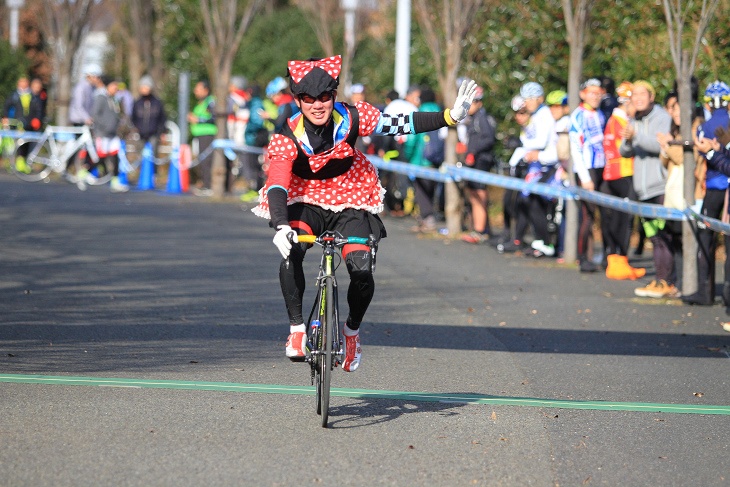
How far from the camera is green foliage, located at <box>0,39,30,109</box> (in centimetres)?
3703

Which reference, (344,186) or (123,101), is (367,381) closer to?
(344,186)

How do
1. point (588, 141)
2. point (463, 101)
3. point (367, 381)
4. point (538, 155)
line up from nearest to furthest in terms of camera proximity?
point (463, 101) < point (367, 381) < point (588, 141) < point (538, 155)

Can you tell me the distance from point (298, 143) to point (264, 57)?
3253 centimetres

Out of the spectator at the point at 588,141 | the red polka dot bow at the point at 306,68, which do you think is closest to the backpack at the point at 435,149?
the spectator at the point at 588,141

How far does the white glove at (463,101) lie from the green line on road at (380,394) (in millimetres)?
1613

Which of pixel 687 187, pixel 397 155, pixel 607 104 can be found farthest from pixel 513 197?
pixel 687 187

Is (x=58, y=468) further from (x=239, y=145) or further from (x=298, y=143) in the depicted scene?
(x=239, y=145)

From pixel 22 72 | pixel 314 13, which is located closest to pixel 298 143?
pixel 314 13

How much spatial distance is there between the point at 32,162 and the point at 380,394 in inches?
833

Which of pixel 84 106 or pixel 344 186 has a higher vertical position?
pixel 344 186

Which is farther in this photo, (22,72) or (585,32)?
(22,72)

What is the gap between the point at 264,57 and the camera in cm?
3928

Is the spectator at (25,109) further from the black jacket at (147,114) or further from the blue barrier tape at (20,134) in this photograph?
the black jacket at (147,114)

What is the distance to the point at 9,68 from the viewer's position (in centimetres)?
3716
